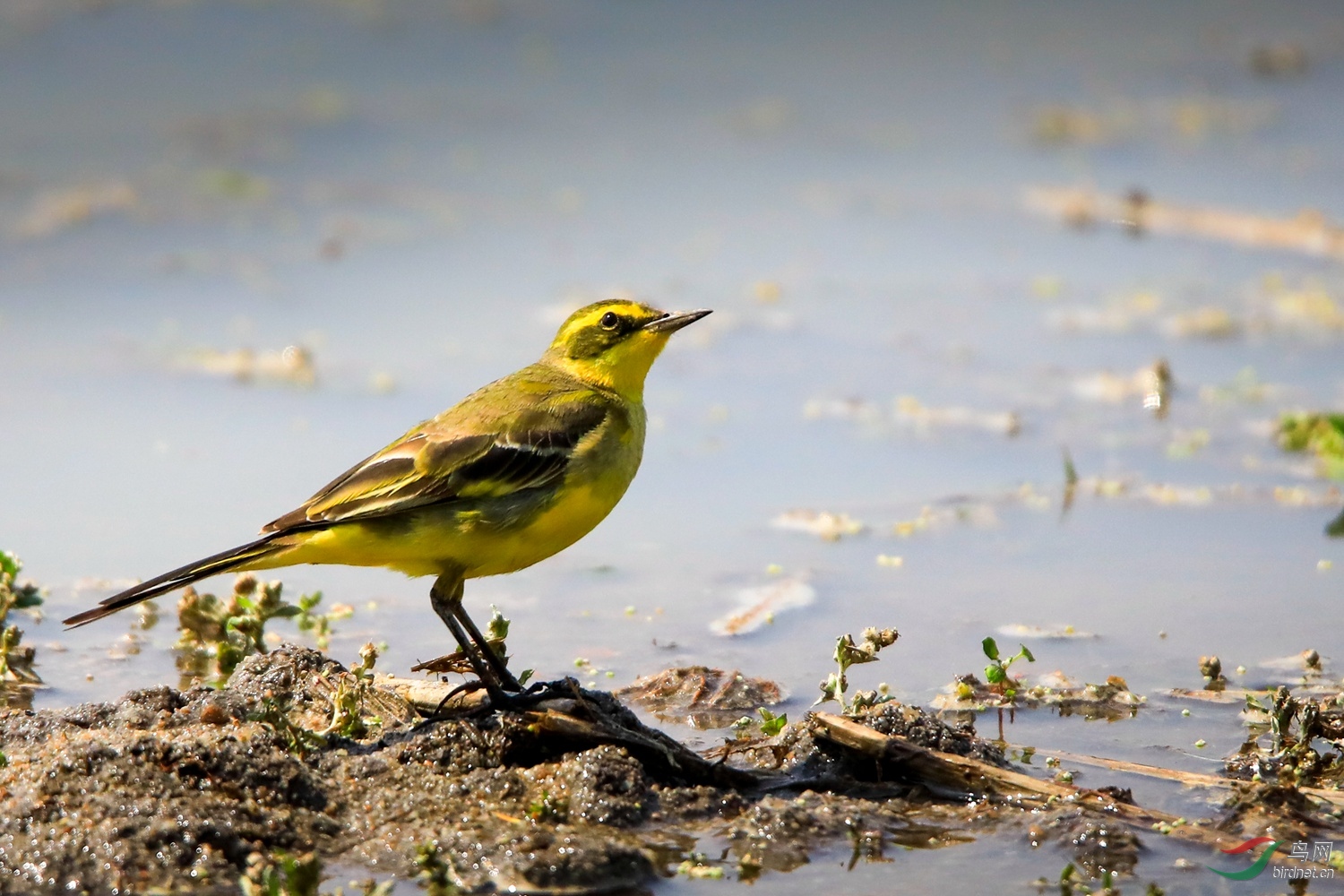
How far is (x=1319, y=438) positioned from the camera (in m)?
8.53

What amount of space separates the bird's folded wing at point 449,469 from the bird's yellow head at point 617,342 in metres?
0.63

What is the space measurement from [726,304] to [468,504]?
17.0 feet

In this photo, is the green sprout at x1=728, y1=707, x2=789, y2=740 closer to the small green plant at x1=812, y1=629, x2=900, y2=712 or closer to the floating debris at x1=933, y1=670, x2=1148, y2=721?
the small green plant at x1=812, y1=629, x2=900, y2=712

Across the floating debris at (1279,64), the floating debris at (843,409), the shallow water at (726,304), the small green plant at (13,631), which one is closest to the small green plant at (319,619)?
the shallow water at (726,304)

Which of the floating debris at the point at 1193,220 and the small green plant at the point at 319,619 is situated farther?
the floating debris at the point at 1193,220

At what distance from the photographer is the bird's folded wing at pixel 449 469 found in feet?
18.8

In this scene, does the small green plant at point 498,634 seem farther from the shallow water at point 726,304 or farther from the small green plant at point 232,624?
the small green plant at point 232,624

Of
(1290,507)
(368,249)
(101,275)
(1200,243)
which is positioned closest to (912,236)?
(1200,243)

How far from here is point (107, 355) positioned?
9.77 metres

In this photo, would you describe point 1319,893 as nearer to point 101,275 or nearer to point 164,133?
point 101,275

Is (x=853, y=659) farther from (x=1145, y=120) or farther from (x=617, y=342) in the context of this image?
(x=1145, y=120)

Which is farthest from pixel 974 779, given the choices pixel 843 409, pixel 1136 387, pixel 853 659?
pixel 1136 387

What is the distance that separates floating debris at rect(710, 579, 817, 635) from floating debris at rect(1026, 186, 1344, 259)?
6.03m

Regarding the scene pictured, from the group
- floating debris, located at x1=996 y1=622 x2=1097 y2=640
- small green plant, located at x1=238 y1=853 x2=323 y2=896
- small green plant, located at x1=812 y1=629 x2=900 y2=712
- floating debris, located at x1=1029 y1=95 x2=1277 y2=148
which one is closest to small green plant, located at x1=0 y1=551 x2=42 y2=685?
small green plant, located at x1=238 y1=853 x2=323 y2=896
